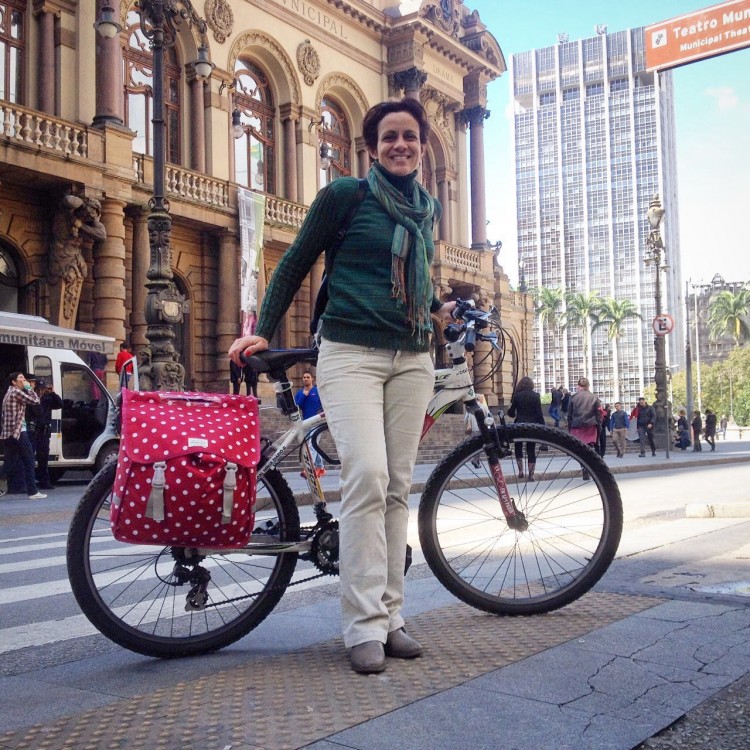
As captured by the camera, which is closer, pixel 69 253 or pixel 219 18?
pixel 69 253

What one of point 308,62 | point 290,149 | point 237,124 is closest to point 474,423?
point 237,124

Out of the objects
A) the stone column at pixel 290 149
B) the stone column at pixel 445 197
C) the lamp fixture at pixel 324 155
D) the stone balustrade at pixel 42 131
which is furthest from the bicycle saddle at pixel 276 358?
the stone column at pixel 445 197

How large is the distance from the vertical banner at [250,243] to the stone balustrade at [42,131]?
19.1 ft

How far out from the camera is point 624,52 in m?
145

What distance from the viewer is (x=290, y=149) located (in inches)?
1203

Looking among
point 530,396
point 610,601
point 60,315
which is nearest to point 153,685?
point 610,601

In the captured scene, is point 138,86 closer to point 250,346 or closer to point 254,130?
point 254,130

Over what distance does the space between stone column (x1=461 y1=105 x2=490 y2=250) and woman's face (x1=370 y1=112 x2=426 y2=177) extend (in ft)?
117

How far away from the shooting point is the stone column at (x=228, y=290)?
26.8 meters

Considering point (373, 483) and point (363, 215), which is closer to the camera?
point (373, 483)

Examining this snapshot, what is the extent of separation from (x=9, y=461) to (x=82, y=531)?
11004mm

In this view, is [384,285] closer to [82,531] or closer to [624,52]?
[82,531]

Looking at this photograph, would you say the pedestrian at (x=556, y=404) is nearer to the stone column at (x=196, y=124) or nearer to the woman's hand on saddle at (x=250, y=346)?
the stone column at (x=196, y=124)

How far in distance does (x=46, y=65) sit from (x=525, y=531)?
21632 mm
